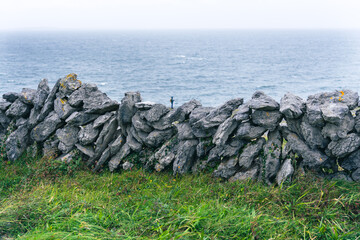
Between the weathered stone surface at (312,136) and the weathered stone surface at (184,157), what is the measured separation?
306 centimetres

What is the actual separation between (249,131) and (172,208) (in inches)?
125

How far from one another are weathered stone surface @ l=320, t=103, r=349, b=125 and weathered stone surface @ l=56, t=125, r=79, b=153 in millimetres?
7554

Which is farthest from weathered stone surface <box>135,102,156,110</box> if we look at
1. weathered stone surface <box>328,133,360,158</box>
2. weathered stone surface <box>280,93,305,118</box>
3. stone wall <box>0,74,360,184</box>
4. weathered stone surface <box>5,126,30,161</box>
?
weathered stone surface <box>328,133,360,158</box>

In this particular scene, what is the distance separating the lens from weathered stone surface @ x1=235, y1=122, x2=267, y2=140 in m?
A: 8.52

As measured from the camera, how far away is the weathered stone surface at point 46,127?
1037 centimetres

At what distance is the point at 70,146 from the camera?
33.3ft

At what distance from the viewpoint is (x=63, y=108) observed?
1030 cm

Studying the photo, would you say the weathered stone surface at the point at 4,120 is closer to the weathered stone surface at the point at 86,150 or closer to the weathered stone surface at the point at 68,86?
the weathered stone surface at the point at 68,86

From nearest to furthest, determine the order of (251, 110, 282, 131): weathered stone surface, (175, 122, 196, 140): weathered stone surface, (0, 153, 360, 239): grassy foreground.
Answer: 1. (0, 153, 360, 239): grassy foreground
2. (251, 110, 282, 131): weathered stone surface
3. (175, 122, 196, 140): weathered stone surface

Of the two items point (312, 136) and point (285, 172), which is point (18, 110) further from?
point (312, 136)

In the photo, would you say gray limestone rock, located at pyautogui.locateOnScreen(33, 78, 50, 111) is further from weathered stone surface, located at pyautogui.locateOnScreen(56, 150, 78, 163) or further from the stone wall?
weathered stone surface, located at pyautogui.locateOnScreen(56, 150, 78, 163)

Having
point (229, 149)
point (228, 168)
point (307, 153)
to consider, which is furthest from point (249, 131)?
point (307, 153)

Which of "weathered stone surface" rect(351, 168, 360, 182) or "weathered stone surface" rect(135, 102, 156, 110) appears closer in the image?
"weathered stone surface" rect(351, 168, 360, 182)

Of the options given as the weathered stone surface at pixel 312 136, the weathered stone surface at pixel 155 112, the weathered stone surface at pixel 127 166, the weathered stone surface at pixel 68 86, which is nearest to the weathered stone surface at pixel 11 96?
the weathered stone surface at pixel 68 86
